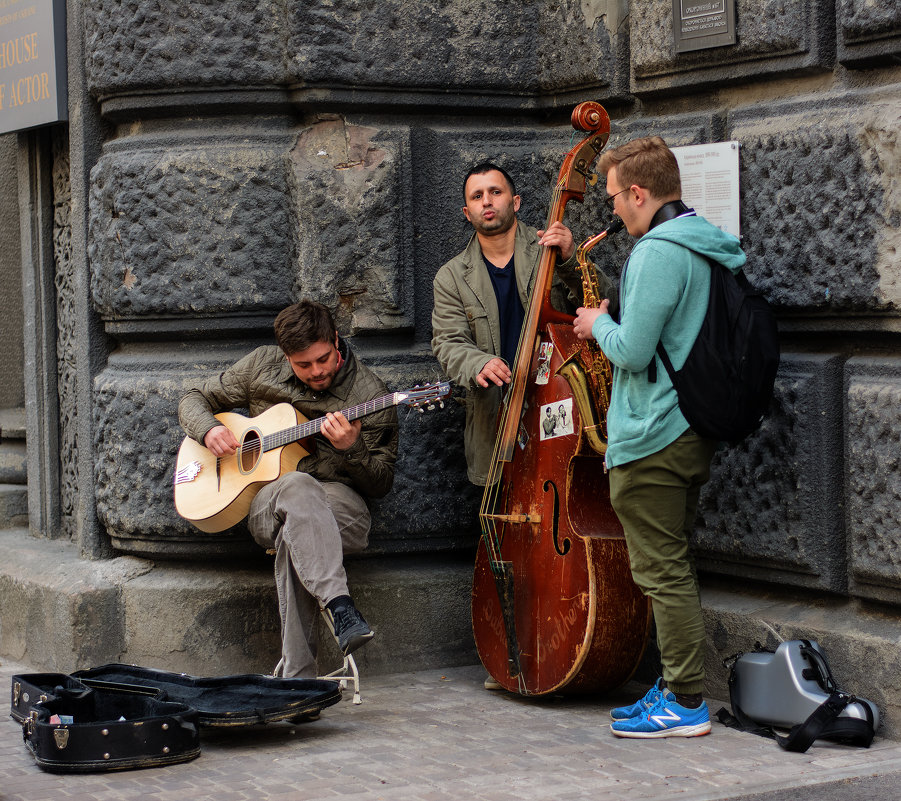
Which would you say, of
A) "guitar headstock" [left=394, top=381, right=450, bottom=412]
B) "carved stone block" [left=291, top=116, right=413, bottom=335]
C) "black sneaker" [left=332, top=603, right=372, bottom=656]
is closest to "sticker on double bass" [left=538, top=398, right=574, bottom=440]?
"guitar headstock" [left=394, top=381, right=450, bottom=412]

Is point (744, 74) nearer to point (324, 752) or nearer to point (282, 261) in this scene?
point (282, 261)

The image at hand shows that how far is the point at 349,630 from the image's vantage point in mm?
4273

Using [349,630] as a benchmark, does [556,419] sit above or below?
above

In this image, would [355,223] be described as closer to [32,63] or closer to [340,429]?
[340,429]

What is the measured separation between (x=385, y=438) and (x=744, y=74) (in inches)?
64.4

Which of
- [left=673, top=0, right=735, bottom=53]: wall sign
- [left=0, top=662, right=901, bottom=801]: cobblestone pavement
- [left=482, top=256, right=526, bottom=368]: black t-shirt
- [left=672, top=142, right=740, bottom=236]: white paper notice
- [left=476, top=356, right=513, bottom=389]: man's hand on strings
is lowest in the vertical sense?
[left=0, top=662, right=901, bottom=801]: cobblestone pavement

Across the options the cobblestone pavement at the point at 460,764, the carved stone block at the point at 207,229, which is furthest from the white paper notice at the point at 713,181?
the cobblestone pavement at the point at 460,764

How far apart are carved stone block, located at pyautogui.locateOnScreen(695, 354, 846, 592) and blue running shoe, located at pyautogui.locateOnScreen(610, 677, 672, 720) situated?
55 cm

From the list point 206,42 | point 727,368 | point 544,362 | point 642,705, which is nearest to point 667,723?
point 642,705

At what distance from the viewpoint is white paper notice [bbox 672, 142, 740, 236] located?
4496 mm

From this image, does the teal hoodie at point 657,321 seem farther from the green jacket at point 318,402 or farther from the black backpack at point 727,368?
the green jacket at point 318,402

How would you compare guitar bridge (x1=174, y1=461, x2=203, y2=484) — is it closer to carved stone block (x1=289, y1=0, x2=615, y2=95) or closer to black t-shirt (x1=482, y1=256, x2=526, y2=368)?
black t-shirt (x1=482, y1=256, x2=526, y2=368)

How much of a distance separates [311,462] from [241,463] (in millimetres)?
229

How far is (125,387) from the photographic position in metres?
5.11
